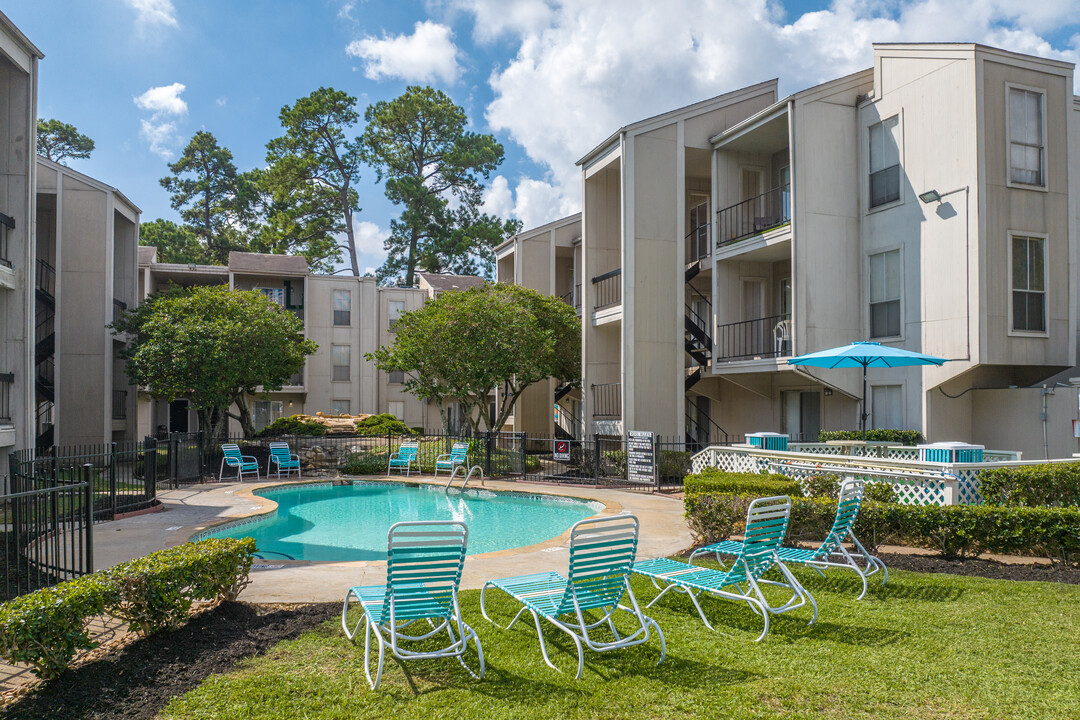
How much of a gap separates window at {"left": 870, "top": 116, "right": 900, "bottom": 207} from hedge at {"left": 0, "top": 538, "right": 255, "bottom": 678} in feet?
53.0

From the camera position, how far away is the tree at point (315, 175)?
44812mm

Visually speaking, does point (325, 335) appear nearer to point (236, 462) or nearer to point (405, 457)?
point (405, 457)

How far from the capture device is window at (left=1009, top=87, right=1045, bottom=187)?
15.5 m

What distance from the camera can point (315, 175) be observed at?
45.9 metres

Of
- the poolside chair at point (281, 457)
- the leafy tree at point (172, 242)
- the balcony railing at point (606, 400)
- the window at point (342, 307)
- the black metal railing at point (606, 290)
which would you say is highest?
the leafy tree at point (172, 242)

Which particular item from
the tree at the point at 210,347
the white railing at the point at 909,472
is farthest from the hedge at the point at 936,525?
the tree at the point at 210,347

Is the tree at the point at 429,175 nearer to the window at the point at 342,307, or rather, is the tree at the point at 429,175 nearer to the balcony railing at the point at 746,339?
the window at the point at 342,307

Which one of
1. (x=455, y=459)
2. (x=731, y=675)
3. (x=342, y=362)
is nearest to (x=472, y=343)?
(x=455, y=459)

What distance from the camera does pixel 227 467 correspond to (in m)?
22.1

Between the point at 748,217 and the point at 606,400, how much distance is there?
23.3 ft

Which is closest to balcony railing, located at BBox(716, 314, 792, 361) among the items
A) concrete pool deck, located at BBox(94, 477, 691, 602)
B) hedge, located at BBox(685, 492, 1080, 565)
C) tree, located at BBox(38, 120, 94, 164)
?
concrete pool deck, located at BBox(94, 477, 691, 602)

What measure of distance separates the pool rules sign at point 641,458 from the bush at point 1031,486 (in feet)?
28.8

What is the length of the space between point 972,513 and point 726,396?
1406 cm

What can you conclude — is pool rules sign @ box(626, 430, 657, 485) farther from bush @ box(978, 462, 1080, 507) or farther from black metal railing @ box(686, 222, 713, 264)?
bush @ box(978, 462, 1080, 507)
